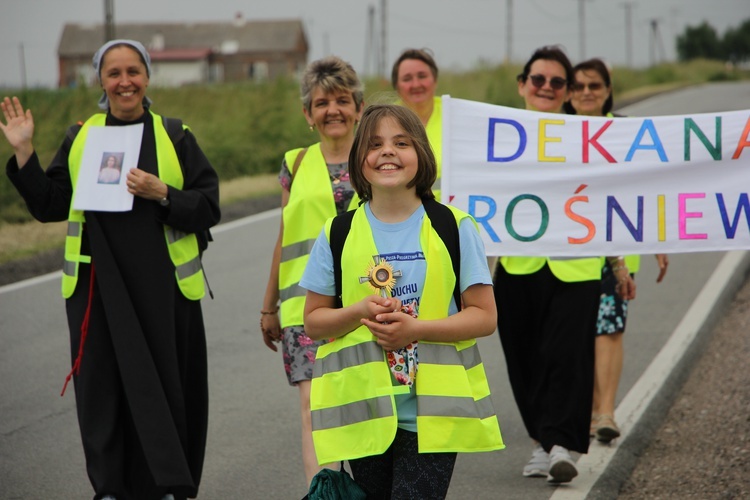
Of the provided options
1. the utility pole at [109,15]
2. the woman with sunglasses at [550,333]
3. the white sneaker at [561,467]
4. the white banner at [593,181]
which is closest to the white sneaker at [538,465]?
the woman with sunglasses at [550,333]

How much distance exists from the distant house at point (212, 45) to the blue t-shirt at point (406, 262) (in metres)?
109

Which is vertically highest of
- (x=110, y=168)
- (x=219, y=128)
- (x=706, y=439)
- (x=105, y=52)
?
(x=105, y=52)

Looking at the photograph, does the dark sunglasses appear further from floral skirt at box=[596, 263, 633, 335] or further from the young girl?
the young girl

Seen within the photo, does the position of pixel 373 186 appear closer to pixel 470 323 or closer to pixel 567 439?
pixel 470 323

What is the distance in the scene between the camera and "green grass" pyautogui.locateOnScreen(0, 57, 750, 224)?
67.5 feet

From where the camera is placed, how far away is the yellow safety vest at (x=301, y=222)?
5.54 metres

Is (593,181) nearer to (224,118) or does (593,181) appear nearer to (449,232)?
(449,232)

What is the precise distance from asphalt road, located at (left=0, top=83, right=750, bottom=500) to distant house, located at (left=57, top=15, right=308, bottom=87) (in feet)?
335

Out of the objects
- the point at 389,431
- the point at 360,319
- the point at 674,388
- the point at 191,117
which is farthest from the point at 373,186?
the point at 191,117

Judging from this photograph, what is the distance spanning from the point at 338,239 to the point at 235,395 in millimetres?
4164

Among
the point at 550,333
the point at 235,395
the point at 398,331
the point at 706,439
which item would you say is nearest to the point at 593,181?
the point at 550,333

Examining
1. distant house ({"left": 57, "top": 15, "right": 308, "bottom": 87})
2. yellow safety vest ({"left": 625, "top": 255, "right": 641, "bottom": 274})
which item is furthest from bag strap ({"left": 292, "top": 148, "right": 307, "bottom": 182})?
distant house ({"left": 57, "top": 15, "right": 308, "bottom": 87})

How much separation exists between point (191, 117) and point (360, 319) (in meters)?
24.4

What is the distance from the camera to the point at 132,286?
548 cm
